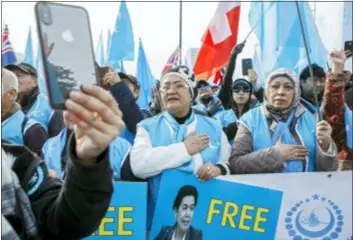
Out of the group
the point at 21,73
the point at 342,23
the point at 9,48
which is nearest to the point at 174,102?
the point at 21,73

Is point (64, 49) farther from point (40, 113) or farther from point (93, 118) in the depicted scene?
point (40, 113)

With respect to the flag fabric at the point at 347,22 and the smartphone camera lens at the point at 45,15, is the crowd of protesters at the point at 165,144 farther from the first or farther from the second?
the flag fabric at the point at 347,22

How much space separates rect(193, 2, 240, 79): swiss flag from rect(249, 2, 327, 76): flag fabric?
844 mm

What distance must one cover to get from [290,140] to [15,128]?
5.48 feet

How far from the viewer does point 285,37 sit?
707cm

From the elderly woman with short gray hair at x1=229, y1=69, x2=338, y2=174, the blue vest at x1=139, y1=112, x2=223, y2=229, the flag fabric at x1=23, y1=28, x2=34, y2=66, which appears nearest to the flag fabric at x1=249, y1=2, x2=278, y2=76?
the elderly woman with short gray hair at x1=229, y1=69, x2=338, y2=174

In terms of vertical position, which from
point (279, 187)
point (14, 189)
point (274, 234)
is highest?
point (14, 189)

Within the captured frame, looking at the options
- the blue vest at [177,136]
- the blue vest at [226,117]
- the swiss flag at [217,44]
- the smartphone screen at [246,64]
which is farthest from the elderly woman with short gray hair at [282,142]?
the smartphone screen at [246,64]

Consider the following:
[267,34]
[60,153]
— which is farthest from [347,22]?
[60,153]

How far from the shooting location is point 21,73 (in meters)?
4.32

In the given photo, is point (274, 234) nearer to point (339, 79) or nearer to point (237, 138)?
point (237, 138)

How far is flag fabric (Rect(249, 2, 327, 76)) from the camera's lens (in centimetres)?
689

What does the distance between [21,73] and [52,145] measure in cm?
125

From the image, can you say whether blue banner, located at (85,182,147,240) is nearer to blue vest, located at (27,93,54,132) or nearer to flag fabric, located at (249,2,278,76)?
blue vest, located at (27,93,54,132)
